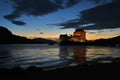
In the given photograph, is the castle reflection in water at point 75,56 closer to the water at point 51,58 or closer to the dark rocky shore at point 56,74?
the water at point 51,58

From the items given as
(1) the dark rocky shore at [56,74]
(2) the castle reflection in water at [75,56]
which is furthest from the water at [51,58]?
(1) the dark rocky shore at [56,74]

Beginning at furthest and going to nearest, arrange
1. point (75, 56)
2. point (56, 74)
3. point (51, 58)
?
1. point (75, 56)
2. point (51, 58)
3. point (56, 74)

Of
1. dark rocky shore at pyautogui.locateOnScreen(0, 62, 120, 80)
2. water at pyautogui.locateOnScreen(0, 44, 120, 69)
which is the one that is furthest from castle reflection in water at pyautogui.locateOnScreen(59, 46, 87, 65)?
dark rocky shore at pyautogui.locateOnScreen(0, 62, 120, 80)

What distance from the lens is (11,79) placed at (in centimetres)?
1177

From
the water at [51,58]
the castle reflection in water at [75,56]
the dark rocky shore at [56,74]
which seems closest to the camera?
the dark rocky shore at [56,74]

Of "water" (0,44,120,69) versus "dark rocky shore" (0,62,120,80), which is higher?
"dark rocky shore" (0,62,120,80)

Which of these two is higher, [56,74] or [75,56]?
[56,74]

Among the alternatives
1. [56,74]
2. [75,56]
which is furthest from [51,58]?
[56,74]

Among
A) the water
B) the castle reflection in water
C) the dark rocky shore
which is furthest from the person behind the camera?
the castle reflection in water

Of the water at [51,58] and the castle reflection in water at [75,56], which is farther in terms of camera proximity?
the castle reflection in water at [75,56]

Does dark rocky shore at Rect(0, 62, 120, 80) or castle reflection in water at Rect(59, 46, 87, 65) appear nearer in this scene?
dark rocky shore at Rect(0, 62, 120, 80)

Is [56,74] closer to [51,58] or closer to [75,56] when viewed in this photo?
[51,58]

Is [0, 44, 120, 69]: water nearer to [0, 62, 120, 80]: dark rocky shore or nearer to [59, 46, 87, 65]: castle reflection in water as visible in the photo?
[59, 46, 87, 65]: castle reflection in water

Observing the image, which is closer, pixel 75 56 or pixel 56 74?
pixel 56 74
